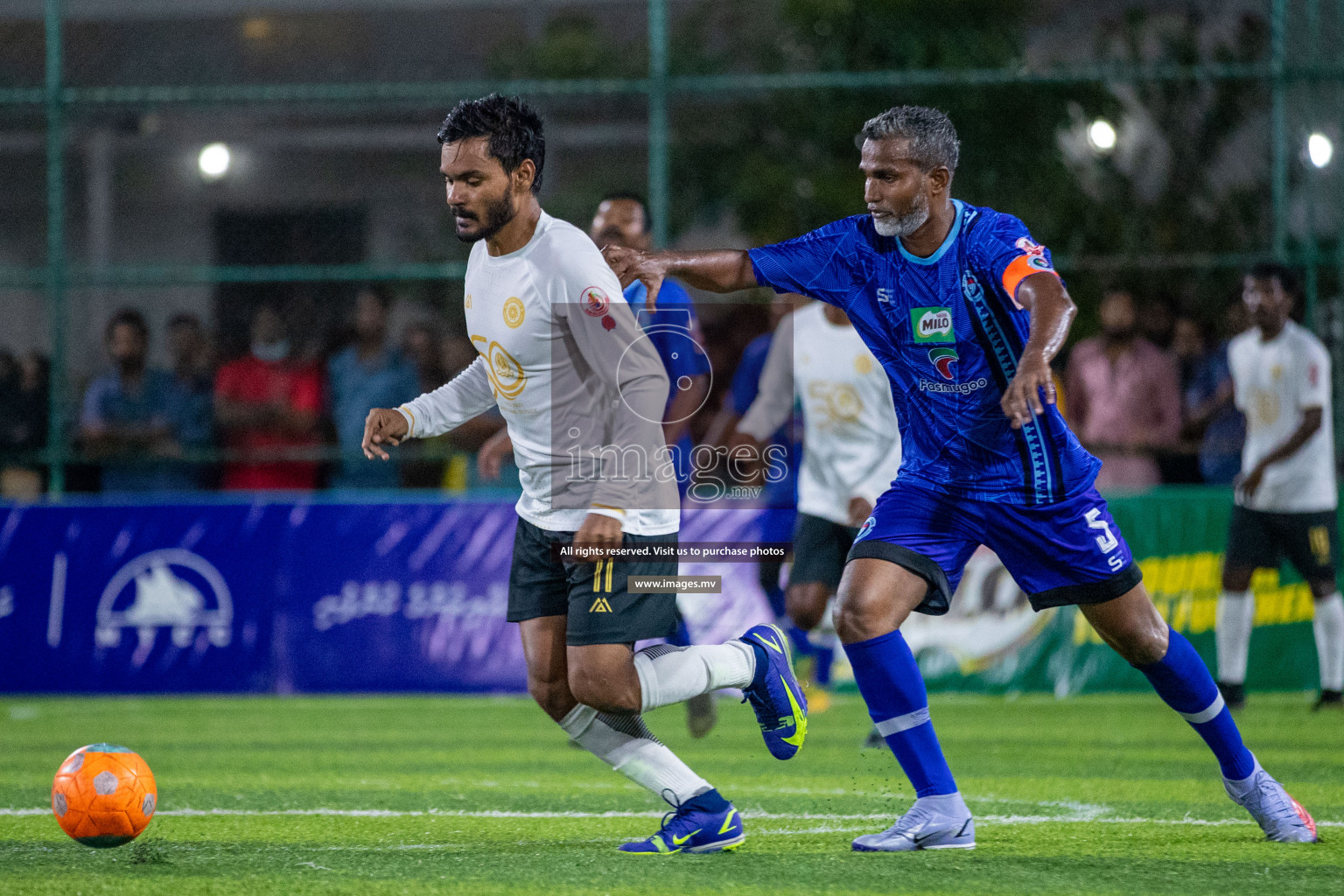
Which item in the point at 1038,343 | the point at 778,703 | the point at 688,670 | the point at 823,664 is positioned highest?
the point at 1038,343

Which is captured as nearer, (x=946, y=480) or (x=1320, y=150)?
(x=946, y=480)

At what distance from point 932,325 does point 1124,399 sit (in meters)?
6.19

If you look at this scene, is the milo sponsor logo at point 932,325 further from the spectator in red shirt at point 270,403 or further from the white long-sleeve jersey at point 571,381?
the spectator in red shirt at point 270,403

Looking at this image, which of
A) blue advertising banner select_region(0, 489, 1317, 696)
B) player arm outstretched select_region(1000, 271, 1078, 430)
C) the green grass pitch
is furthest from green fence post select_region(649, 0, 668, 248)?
player arm outstretched select_region(1000, 271, 1078, 430)

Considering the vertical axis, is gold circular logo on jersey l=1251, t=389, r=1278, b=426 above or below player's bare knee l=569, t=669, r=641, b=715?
above

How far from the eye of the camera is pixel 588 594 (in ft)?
15.9

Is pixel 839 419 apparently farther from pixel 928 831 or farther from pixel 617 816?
pixel 928 831

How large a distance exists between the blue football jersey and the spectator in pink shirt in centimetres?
590

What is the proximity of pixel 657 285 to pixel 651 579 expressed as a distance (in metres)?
0.84

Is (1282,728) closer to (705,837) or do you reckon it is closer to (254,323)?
(705,837)

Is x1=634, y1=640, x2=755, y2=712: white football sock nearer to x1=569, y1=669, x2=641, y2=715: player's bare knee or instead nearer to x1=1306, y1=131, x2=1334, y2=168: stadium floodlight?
x1=569, y1=669, x2=641, y2=715: player's bare knee

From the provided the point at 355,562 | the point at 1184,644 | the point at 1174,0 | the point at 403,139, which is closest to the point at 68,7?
the point at 403,139

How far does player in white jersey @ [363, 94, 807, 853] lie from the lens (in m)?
4.83

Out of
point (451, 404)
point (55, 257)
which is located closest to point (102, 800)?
point (451, 404)
